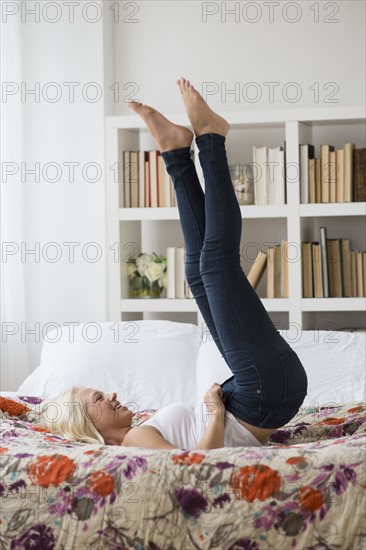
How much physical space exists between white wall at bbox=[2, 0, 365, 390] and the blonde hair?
180 centimetres

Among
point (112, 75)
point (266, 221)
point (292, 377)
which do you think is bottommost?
point (292, 377)

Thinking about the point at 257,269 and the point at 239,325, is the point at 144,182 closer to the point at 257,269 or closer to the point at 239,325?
the point at 257,269

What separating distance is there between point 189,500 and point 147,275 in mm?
2231

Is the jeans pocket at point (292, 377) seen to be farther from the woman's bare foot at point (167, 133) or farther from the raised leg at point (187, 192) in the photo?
the woman's bare foot at point (167, 133)

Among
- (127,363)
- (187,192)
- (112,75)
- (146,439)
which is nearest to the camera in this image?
(146,439)

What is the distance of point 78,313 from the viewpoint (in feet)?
13.0

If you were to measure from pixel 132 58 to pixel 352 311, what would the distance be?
153 centimetres

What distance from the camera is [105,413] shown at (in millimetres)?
2035

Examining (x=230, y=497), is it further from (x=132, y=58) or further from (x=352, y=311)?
(x=132, y=58)

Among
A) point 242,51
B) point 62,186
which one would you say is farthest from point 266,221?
point 62,186

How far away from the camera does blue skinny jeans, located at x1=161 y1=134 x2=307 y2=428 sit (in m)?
1.93

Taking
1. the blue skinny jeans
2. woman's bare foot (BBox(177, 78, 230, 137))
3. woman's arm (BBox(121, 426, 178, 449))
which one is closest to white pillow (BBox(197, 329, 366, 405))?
the blue skinny jeans

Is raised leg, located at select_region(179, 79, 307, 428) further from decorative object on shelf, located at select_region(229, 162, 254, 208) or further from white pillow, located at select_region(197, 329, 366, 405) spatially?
decorative object on shelf, located at select_region(229, 162, 254, 208)

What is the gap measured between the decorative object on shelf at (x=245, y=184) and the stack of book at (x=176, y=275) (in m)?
0.34
